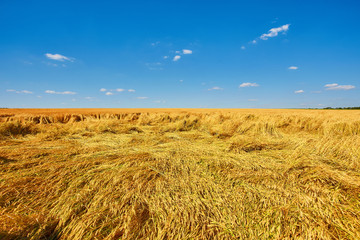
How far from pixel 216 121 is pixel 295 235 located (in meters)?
5.50

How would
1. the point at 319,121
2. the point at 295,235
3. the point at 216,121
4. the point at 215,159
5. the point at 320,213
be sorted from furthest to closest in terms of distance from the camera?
the point at 216,121 → the point at 319,121 → the point at 215,159 → the point at 320,213 → the point at 295,235

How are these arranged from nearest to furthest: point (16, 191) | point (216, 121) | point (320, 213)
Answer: point (320, 213) < point (16, 191) < point (216, 121)

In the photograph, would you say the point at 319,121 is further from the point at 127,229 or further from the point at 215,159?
the point at 127,229

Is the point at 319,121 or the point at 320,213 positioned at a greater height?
the point at 319,121

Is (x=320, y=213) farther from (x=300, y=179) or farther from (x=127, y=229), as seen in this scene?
(x=127, y=229)

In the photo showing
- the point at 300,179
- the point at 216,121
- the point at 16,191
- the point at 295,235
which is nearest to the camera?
the point at 295,235

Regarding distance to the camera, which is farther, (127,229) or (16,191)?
(16,191)

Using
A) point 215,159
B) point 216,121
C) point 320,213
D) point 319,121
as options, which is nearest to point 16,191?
point 215,159

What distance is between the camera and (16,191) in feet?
4.77

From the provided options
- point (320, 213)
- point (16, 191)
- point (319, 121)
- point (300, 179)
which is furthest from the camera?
point (319, 121)

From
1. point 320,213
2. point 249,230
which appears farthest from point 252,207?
point 320,213

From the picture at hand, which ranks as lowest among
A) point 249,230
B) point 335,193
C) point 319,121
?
point 249,230

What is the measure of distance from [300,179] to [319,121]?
5331mm

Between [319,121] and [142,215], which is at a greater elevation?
[319,121]
